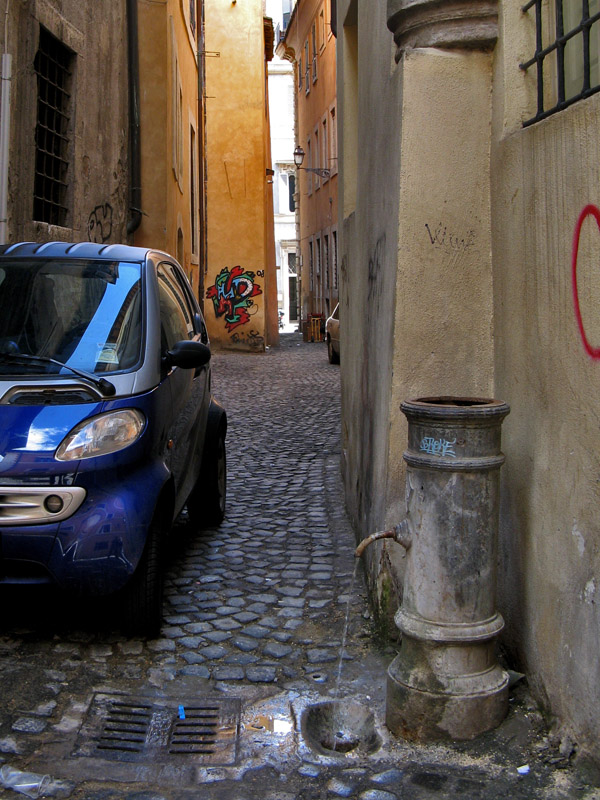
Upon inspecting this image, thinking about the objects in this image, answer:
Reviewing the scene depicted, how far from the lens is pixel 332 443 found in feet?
32.3

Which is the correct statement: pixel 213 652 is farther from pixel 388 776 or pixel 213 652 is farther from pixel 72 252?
pixel 72 252

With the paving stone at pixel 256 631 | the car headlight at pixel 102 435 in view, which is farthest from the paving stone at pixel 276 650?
the car headlight at pixel 102 435

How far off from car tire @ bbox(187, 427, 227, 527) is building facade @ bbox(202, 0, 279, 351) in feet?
57.9

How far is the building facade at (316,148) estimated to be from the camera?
28047 mm

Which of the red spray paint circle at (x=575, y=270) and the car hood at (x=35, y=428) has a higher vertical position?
the red spray paint circle at (x=575, y=270)

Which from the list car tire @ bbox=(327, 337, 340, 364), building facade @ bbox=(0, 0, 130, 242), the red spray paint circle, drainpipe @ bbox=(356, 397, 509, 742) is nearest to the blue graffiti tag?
drainpipe @ bbox=(356, 397, 509, 742)

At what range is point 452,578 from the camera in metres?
3.30

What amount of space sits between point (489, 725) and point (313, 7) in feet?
103

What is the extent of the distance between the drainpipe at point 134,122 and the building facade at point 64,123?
0.28ft

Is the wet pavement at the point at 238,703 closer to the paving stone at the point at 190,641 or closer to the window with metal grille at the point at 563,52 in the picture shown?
the paving stone at the point at 190,641

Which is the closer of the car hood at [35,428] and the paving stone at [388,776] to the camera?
the paving stone at [388,776]

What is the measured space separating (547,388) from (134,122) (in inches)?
433

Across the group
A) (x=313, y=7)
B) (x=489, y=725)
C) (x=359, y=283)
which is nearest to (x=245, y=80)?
(x=313, y=7)

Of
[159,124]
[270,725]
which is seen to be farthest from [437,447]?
[159,124]
